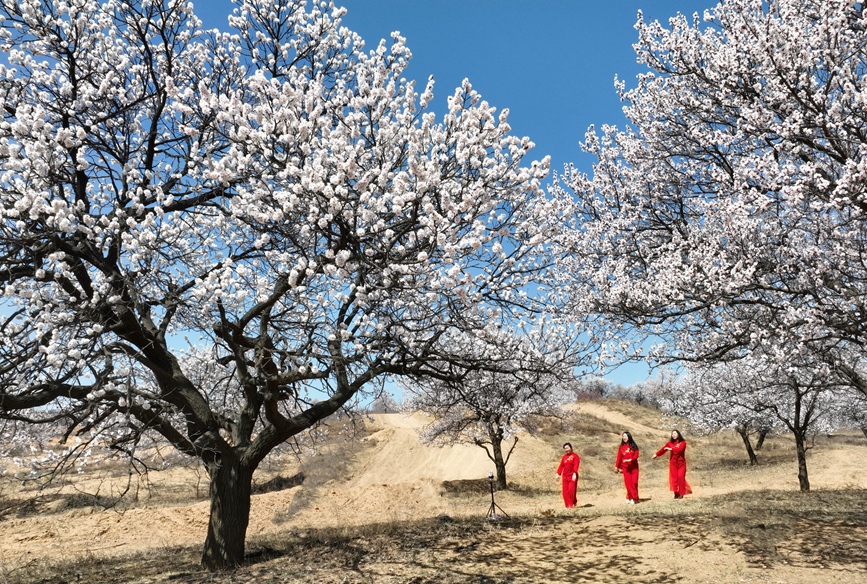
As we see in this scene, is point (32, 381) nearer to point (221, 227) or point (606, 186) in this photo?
point (221, 227)

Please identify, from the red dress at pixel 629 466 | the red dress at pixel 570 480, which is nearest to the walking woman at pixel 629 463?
the red dress at pixel 629 466

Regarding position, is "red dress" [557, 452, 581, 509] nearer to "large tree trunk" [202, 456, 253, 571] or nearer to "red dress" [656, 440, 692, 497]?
"red dress" [656, 440, 692, 497]

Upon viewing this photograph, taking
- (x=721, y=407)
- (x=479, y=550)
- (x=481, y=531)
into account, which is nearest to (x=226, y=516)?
(x=479, y=550)

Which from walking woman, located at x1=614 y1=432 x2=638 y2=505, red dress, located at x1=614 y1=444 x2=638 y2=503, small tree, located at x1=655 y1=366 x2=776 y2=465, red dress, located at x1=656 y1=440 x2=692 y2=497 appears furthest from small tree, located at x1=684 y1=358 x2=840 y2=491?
red dress, located at x1=614 y1=444 x2=638 y2=503

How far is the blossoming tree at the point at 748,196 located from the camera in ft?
24.4

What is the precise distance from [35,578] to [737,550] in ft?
38.3

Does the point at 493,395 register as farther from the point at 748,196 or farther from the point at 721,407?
the point at 721,407

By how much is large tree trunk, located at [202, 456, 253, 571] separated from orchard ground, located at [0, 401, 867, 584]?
441 mm

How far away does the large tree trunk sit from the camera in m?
8.95

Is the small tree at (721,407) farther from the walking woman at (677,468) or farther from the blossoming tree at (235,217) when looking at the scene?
the blossoming tree at (235,217)

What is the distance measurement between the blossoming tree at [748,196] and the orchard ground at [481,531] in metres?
2.98

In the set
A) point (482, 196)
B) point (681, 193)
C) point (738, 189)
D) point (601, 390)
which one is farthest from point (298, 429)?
point (601, 390)

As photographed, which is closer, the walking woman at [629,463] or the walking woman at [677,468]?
the walking woman at [629,463]

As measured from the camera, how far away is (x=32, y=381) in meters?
7.47
